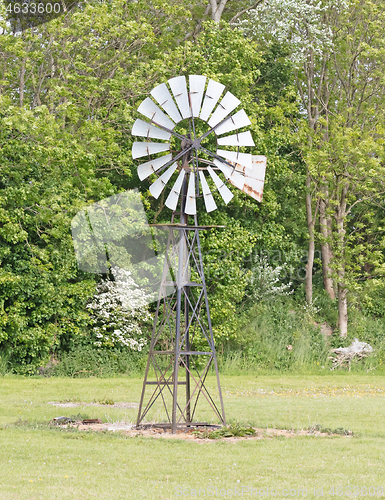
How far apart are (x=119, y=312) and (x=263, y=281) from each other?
4.93 metres

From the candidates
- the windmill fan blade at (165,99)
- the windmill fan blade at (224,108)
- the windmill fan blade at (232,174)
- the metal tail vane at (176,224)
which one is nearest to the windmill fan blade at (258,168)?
the metal tail vane at (176,224)

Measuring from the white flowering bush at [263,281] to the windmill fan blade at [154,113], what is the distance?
35.3 ft

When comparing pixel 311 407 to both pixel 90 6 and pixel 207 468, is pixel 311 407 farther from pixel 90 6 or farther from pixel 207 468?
pixel 90 6

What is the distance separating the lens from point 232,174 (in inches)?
355

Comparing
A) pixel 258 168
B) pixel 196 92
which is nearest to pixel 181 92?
pixel 196 92

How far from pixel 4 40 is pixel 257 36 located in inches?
332

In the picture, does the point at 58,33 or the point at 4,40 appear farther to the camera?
the point at 58,33

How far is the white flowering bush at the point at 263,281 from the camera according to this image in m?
19.2

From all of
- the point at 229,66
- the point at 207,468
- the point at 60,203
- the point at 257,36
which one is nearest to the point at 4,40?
the point at 60,203

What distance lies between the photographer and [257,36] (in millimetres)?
20125

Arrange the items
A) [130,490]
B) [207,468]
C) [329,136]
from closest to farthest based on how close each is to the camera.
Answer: [130,490] < [207,468] < [329,136]

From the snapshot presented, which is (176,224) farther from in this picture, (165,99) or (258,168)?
(165,99)

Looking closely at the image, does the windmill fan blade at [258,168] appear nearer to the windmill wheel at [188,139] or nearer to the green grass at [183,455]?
the windmill wheel at [188,139]

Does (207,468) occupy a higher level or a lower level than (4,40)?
lower
